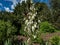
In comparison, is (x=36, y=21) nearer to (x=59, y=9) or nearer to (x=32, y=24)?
(x=32, y=24)

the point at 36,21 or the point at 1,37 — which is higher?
the point at 36,21

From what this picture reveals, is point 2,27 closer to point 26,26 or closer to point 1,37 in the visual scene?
point 1,37

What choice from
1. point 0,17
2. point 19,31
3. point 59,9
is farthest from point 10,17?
point 59,9

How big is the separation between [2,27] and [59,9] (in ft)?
59.3

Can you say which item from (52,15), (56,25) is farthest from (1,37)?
(52,15)

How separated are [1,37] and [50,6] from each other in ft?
71.3

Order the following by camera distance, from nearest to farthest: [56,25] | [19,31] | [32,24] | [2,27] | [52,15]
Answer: [32,24]
[2,27]
[19,31]
[56,25]
[52,15]

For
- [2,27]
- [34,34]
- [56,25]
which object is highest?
[34,34]

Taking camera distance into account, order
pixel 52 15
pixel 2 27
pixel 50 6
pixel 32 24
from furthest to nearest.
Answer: pixel 50 6 < pixel 52 15 < pixel 2 27 < pixel 32 24

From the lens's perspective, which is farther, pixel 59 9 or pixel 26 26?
pixel 59 9

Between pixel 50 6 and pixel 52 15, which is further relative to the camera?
pixel 50 6

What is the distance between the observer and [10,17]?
2464 cm

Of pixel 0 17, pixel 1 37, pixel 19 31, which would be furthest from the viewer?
pixel 0 17

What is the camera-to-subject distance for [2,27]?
16422 millimetres
